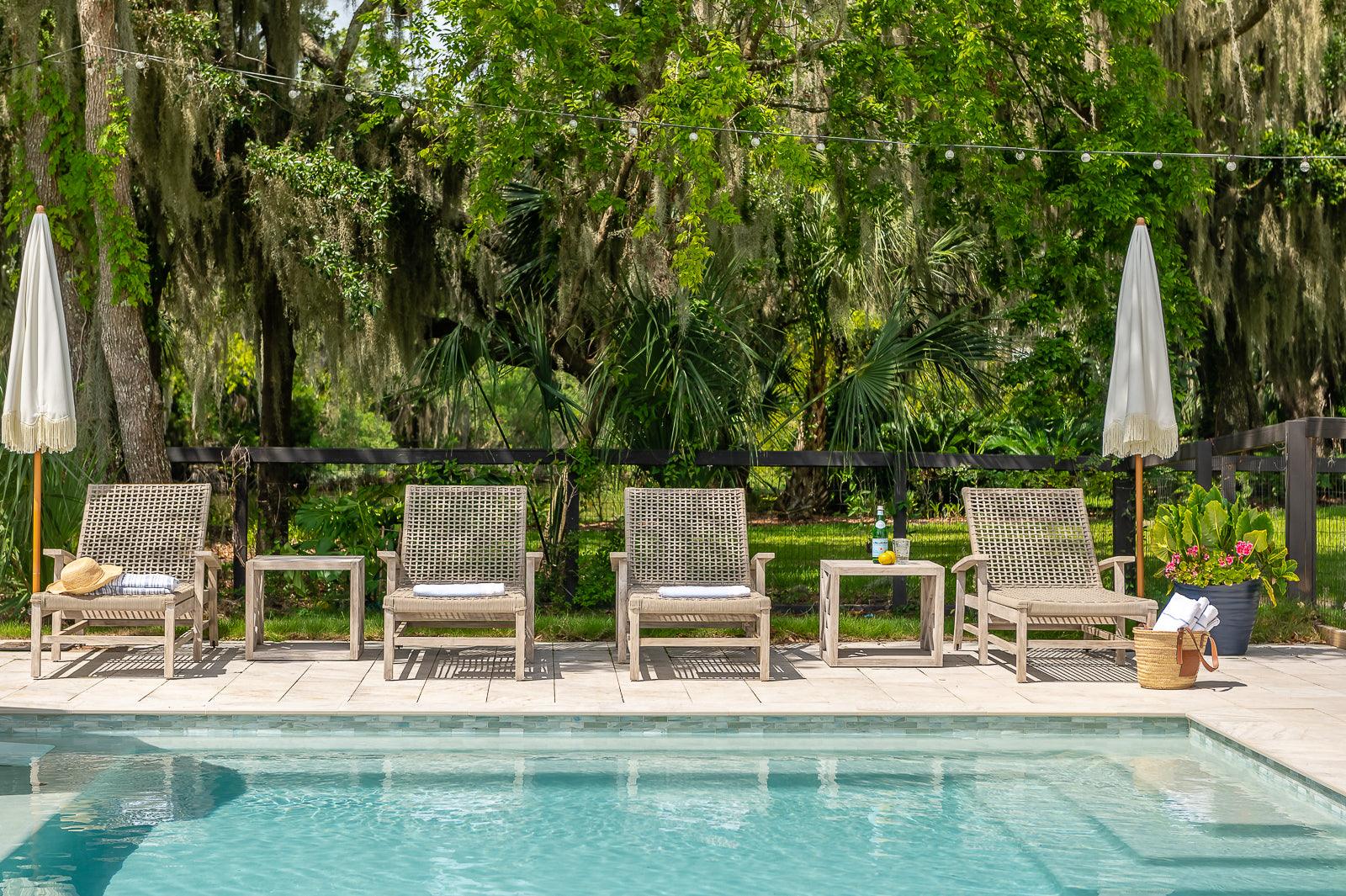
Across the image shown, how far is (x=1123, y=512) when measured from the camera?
777cm

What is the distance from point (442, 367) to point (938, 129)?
3290 mm

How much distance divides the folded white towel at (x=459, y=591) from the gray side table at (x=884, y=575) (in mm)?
1623

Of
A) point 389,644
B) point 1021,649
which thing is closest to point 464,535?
point 389,644

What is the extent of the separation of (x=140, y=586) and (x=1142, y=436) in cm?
488

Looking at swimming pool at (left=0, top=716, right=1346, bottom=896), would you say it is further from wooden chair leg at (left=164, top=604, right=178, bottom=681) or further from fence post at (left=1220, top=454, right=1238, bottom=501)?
fence post at (left=1220, top=454, right=1238, bottom=501)

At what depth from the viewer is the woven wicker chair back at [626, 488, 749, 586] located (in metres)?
6.71

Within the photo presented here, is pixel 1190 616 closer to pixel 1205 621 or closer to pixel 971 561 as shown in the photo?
pixel 1205 621

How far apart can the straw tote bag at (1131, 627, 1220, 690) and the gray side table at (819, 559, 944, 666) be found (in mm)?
953

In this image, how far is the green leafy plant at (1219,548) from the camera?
637cm

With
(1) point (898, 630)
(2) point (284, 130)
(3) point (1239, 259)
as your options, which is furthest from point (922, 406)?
(3) point (1239, 259)

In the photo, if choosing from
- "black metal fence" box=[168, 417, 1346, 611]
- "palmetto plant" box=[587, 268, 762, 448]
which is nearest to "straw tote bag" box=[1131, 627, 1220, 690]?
"black metal fence" box=[168, 417, 1346, 611]

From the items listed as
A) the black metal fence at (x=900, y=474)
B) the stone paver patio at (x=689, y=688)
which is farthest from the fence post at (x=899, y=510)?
the stone paver patio at (x=689, y=688)

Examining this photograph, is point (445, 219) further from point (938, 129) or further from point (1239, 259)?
point (1239, 259)

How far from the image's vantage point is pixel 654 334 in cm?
747
